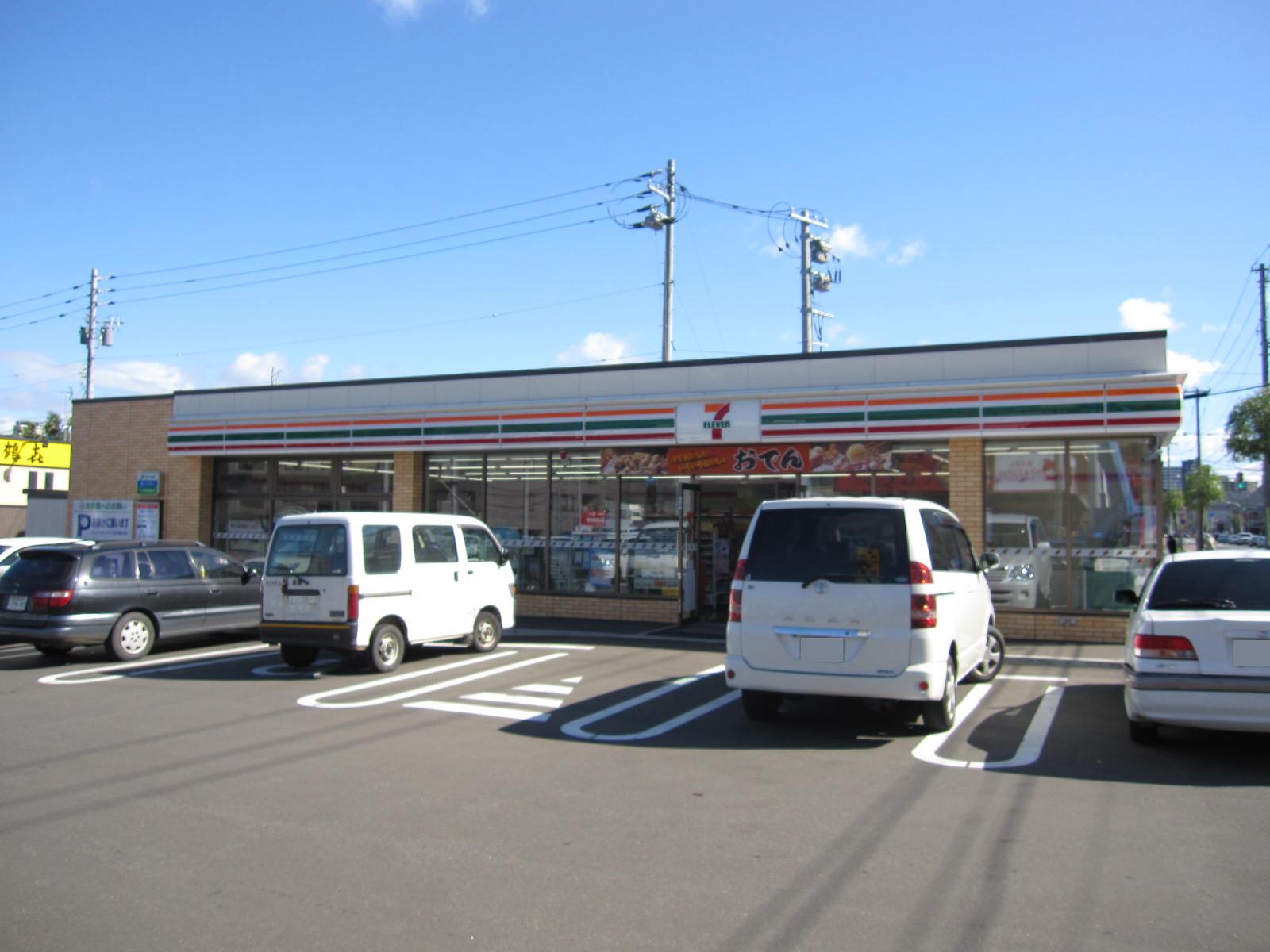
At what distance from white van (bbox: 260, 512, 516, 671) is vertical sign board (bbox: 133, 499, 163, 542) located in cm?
1127

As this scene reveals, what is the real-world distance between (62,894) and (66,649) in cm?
977

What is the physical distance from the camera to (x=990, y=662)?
11.5 meters

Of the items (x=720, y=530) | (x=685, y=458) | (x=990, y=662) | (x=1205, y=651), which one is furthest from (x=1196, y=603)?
(x=720, y=530)

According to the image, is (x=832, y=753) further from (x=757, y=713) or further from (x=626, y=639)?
(x=626, y=639)

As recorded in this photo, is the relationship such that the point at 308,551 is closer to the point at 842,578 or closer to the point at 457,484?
the point at 842,578

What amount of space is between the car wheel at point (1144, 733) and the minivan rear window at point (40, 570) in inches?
474

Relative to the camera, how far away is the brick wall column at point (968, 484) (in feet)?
50.3

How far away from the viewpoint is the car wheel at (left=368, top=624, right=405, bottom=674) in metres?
11.9

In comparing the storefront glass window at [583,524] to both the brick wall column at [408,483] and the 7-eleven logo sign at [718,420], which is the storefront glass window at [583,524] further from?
the brick wall column at [408,483]

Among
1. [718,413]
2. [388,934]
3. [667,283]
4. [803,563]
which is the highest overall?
[667,283]

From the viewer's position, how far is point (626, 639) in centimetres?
1548

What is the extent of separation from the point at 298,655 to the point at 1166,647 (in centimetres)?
943

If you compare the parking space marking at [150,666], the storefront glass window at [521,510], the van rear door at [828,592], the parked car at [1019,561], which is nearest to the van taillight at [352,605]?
the parking space marking at [150,666]

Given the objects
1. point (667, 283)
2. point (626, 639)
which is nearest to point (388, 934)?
point (626, 639)
